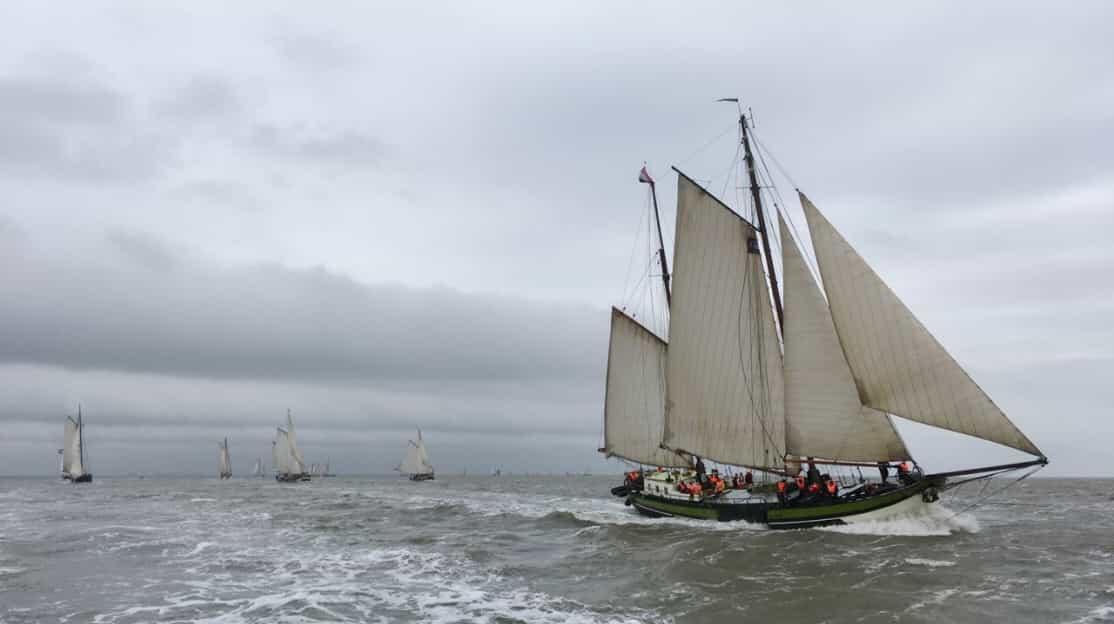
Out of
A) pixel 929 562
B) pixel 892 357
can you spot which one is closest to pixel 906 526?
pixel 929 562

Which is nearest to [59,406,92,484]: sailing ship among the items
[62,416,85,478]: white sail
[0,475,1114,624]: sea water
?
[62,416,85,478]: white sail

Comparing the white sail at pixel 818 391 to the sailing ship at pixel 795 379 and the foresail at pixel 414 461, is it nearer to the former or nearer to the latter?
the sailing ship at pixel 795 379

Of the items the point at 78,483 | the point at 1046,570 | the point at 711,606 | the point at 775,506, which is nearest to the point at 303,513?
the point at 775,506

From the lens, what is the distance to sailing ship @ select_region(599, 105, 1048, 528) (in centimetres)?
3231

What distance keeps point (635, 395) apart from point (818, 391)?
2309cm

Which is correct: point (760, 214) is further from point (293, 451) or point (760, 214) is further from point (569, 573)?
point (293, 451)

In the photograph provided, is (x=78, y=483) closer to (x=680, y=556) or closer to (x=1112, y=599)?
(x=680, y=556)

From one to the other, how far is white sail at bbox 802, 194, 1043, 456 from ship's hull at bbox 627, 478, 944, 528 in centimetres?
503

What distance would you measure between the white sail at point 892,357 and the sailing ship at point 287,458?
149 meters

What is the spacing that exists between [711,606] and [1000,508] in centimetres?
5023

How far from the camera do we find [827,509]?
36.5m

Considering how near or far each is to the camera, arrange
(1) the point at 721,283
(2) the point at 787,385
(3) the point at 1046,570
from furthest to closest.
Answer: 1. (1) the point at 721,283
2. (2) the point at 787,385
3. (3) the point at 1046,570

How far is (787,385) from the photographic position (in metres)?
36.8

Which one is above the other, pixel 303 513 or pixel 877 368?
pixel 877 368
